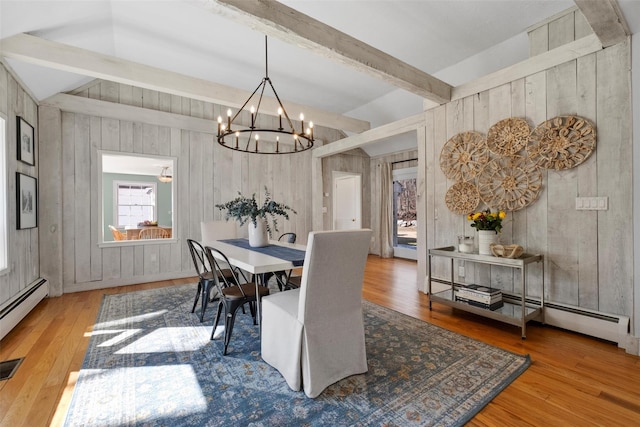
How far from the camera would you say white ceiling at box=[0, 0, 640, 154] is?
8.81 feet

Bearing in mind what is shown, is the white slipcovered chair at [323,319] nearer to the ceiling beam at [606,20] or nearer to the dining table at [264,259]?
the dining table at [264,259]

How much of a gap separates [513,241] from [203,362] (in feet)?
10.00

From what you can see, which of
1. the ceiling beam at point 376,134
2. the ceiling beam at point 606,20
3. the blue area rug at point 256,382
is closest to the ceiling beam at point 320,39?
the ceiling beam at point 376,134

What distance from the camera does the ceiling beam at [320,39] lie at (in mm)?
1914

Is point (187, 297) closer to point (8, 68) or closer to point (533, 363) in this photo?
point (8, 68)

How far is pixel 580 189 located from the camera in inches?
101

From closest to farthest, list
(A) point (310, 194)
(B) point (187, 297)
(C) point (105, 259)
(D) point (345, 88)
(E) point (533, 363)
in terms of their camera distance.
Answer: (E) point (533, 363), (B) point (187, 297), (C) point (105, 259), (D) point (345, 88), (A) point (310, 194)

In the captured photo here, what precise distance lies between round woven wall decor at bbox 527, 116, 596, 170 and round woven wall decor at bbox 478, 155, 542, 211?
0.12 metres

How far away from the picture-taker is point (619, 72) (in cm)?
234

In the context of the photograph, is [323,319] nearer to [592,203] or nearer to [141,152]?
[592,203]

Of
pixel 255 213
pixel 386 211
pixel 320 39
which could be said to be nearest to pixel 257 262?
pixel 255 213

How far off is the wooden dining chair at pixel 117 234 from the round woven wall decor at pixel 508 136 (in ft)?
16.8

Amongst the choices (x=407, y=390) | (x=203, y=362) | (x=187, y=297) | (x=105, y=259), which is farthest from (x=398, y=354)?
(x=105, y=259)

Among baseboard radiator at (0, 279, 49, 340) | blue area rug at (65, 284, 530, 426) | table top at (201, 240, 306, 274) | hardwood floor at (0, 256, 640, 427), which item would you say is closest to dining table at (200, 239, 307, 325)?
table top at (201, 240, 306, 274)
